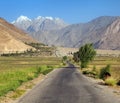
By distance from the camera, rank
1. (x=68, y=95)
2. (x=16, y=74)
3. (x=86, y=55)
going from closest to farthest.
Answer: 1. (x=68, y=95)
2. (x=16, y=74)
3. (x=86, y=55)

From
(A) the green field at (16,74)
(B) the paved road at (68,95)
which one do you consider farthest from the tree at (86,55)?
(B) the paved road at (68,95)

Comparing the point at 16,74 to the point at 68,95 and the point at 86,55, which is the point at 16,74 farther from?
the point at 86,55

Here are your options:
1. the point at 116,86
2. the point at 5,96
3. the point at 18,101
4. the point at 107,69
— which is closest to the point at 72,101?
the point at 18,101

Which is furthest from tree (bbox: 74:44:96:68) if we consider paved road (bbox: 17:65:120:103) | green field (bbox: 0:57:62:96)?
paved road (bbox: 17:65:120:103)

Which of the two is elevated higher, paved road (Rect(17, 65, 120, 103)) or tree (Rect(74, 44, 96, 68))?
tree (Rect(74, 44, 96, 68))

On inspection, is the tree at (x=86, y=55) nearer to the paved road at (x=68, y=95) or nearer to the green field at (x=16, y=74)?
the green field at (x=16, y=74)

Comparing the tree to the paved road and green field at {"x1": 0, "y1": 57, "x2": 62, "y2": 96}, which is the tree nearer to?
green field at {"x1": 0, "y1": 57, "x2": 62, "y2": 96}

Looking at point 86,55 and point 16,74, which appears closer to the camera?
point 16,74

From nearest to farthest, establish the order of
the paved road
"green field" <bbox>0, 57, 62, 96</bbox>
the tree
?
the paved road < "green field" <bbox>0, 57, 62, 96</bbox> < the tree

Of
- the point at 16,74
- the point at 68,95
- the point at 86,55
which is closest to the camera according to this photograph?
the point at 68,95

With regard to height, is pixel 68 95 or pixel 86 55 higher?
pixel 86 55

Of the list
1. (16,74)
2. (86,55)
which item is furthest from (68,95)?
(86,55)

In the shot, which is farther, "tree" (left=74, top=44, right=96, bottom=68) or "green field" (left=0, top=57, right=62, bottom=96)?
"tree" (left=74, top=44, right=96, bottom=68)

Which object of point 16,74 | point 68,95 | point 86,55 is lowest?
point 68,95
